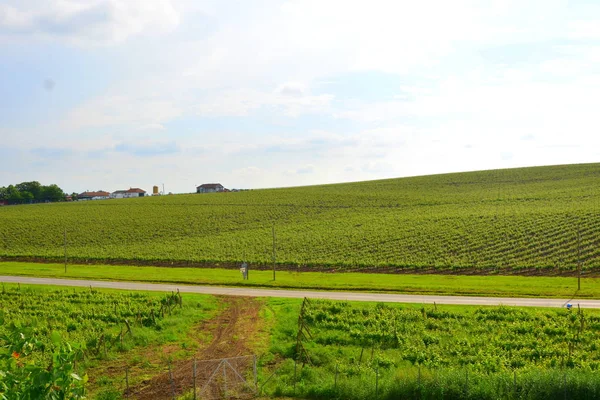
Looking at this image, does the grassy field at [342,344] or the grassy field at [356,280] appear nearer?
the grassy field at [342,344]

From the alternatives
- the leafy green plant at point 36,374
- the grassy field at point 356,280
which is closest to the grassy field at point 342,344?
the grassy field at point 356,280

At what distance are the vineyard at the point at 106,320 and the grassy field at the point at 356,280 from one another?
27.7 feet

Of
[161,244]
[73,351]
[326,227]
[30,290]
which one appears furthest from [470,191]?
[73,351]

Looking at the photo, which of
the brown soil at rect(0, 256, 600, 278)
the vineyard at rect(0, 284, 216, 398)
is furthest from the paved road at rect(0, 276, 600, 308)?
the brown soil at rect(0, 256, 600, 278)

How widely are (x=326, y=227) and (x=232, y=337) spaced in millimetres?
51568

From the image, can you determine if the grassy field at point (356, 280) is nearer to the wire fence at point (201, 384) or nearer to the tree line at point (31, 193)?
the wire fence at point (201, 384)

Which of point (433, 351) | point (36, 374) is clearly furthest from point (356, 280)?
point (36, 374)

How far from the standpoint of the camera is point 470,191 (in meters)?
115

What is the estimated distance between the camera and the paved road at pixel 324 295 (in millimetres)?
35531

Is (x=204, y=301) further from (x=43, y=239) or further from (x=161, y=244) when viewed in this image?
(x=43, y=239)

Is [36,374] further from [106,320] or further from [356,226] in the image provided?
[356,226]

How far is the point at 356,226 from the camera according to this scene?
3147 inches

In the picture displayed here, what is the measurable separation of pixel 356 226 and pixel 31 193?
133m

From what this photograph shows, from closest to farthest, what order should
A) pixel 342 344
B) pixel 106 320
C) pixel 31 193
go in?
pixel 342 344 < pixel 106 320 < pixel 31 193
